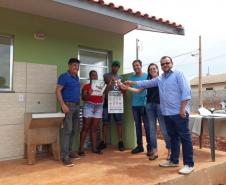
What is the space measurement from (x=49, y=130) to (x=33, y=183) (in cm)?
132

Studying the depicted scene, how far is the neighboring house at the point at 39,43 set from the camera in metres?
5.36

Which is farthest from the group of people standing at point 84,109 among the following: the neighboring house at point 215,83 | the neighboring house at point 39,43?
the neighboring house at point 215,83

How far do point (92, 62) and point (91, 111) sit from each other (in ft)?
4.60

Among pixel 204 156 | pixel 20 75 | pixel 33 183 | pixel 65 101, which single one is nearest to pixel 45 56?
pixel 20 75

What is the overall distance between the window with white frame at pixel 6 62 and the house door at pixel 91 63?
63.2 inches

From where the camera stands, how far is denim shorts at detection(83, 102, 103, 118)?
19.6 feet

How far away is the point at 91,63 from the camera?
22.3ft

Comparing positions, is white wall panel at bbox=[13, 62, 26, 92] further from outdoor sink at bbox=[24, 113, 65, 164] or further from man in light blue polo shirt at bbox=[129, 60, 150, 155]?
man in light blue polo shirt at bbox=[129, 60, 150, 155]

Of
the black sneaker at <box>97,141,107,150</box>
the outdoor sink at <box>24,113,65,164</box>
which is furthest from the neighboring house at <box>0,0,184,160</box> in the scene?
the black sneaker at <box>97,141,107,150</box>

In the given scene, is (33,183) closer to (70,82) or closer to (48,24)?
(70,82)

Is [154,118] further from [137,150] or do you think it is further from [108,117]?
[108,117]

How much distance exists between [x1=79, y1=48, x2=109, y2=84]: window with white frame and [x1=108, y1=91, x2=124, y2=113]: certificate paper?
860 mm

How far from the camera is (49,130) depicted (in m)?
5.30

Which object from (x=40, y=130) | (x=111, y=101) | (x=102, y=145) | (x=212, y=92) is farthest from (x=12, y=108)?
(x=212, y=92)
